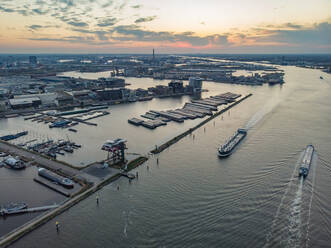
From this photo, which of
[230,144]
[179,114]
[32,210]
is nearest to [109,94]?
[179,114]

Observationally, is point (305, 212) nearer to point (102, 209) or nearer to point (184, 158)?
point (184, 158)

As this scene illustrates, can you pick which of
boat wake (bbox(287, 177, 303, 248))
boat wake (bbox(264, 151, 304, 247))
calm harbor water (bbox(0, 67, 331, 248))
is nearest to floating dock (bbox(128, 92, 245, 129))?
calm harbor water (bbox(0, 67, 331, 248))

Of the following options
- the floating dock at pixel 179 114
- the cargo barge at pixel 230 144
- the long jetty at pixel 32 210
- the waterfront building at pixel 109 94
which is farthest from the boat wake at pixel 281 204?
the waterfront building at pixel 109 94

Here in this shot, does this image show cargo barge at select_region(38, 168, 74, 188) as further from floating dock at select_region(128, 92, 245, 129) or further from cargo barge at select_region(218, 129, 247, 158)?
floating dock at select_region(128, 92, 245, 129)

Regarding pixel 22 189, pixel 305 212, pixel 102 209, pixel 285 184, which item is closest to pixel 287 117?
pixel 285 184

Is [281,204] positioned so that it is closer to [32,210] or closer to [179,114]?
[32,210]

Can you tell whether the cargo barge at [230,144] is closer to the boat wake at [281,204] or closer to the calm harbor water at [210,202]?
the calm harbor water at [210,202]
